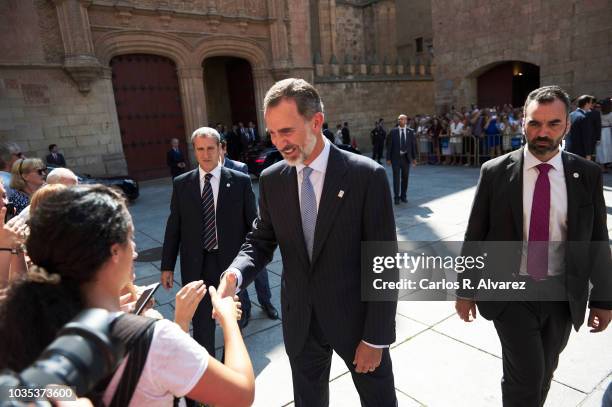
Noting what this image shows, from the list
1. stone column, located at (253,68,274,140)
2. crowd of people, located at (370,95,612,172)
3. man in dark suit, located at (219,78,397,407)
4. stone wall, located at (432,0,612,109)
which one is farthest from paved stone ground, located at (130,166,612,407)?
stone wall, located at (432,0,612,109)

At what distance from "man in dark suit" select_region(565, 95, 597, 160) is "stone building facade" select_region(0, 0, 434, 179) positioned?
11.6m

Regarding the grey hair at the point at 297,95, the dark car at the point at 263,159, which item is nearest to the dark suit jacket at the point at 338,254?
the grey hair at the point at 297,95

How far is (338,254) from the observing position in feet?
6.51

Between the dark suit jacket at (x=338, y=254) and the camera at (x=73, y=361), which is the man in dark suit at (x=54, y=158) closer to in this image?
the dark suit jacket at (x=338, y=254)

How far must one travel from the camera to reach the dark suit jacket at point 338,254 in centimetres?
194

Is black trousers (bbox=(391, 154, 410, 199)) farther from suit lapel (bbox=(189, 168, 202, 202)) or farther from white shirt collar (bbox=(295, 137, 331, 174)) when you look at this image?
white shirt collar (bbox=(295, 137, 331, 174))

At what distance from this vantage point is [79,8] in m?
12.2

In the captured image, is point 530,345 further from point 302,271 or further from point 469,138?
point 469,138

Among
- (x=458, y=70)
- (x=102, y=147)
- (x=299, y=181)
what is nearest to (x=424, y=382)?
(x=299, y=181)

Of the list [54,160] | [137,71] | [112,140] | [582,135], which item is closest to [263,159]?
[112,140]

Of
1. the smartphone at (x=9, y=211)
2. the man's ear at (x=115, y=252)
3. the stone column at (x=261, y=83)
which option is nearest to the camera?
the man's ear at (x=115, y=252)

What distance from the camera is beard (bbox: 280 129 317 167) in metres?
1.95

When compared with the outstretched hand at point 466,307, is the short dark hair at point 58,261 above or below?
above

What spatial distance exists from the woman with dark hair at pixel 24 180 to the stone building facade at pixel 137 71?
10.1m
